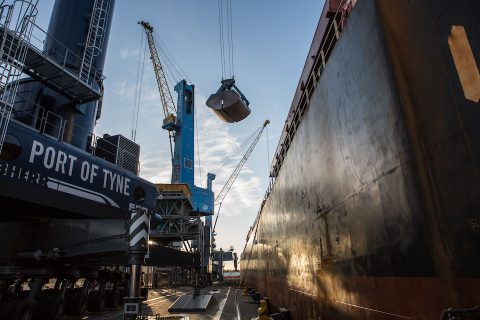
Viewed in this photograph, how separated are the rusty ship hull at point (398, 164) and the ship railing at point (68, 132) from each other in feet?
22.9

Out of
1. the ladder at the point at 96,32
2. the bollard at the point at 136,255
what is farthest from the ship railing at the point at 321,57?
the ladder at the point at 96,32

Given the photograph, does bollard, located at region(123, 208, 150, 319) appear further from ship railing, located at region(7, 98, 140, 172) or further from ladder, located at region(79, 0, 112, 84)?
ladder, located at region(79, 0, 112, 84)

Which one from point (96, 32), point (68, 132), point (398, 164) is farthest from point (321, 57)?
point (96, 32)

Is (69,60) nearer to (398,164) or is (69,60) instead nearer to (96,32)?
(96,32)

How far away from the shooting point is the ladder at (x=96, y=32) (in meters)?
10.8

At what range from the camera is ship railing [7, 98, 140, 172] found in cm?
894

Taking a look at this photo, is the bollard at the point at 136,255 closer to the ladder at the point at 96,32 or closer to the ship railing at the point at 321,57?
the ship railing at the point at 321,57

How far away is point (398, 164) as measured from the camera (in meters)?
3.07

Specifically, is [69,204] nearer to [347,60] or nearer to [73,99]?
[73,99]

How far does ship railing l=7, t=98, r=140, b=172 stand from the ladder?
1.69 meters

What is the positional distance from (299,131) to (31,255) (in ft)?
21.6

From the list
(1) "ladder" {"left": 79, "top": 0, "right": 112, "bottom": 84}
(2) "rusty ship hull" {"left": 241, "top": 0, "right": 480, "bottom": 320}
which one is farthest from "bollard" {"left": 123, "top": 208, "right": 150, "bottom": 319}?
(1) "ladder" {"left": 79, "top": 0, "right": 112, "bottom": 84}

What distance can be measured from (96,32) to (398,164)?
11.6 m

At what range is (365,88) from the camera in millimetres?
3773
